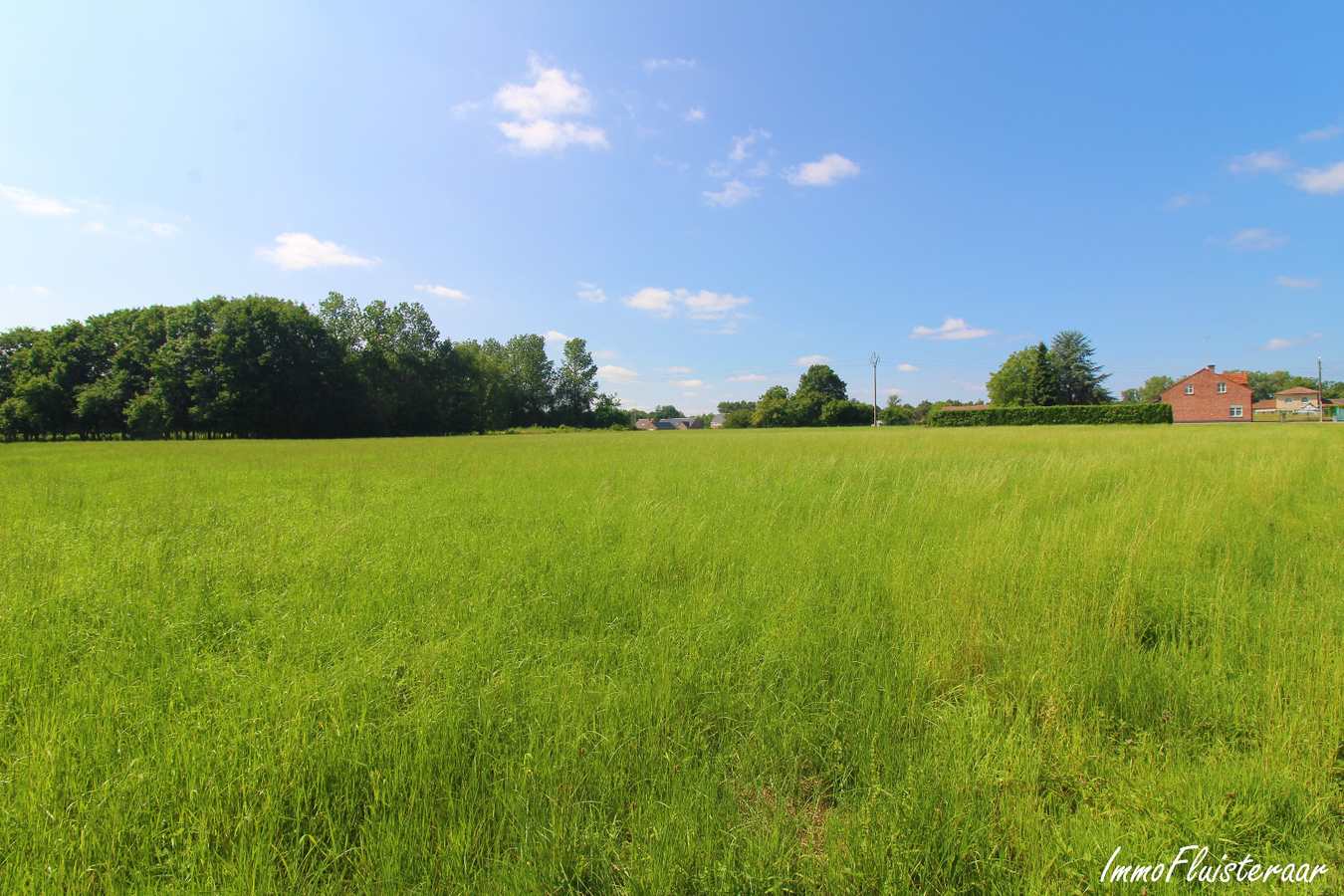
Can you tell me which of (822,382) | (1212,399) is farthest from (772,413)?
(1212,399)

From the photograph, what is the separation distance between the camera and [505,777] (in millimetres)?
2002

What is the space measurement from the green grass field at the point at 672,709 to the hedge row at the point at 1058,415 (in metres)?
50.8

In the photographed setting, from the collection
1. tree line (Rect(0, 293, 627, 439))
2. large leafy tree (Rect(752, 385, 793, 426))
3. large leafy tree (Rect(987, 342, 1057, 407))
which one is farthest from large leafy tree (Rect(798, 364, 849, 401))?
tree line (Rect(0, 293, 627, 439))

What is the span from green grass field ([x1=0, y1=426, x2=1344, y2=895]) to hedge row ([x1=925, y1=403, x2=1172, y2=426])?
5079 cm

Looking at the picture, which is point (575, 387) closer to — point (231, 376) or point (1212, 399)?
point (231, 376)

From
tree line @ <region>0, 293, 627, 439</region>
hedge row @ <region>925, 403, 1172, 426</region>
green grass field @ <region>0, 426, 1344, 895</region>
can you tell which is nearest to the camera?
green grass field @ <region>0, 426, 1344, 895</region>

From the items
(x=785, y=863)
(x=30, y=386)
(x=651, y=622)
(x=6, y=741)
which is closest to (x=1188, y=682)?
(x=785, y=863)

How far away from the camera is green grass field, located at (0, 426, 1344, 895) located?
169cm

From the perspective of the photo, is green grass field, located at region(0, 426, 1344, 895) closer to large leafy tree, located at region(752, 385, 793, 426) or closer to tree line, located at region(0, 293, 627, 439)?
tree line, located at region(0, 293, 627, 439)

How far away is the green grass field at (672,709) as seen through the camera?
1.69 meters

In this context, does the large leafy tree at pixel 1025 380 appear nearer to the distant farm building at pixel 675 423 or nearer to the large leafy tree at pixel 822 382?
the large leafy tree at pixel 822 382

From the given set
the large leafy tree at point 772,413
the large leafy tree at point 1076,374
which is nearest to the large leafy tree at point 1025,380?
the large leafy tree at point 1076,374

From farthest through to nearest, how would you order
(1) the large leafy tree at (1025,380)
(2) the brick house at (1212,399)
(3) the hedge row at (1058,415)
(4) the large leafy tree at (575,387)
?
(4) the large leafy tree at (575,387) < (1) the large leafy tree at (1025,380) < (2) the brick house at (1212,399) < (3) the hedge row at (1058,415)

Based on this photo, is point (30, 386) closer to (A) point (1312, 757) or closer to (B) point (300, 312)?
(B) point (300, 312)
